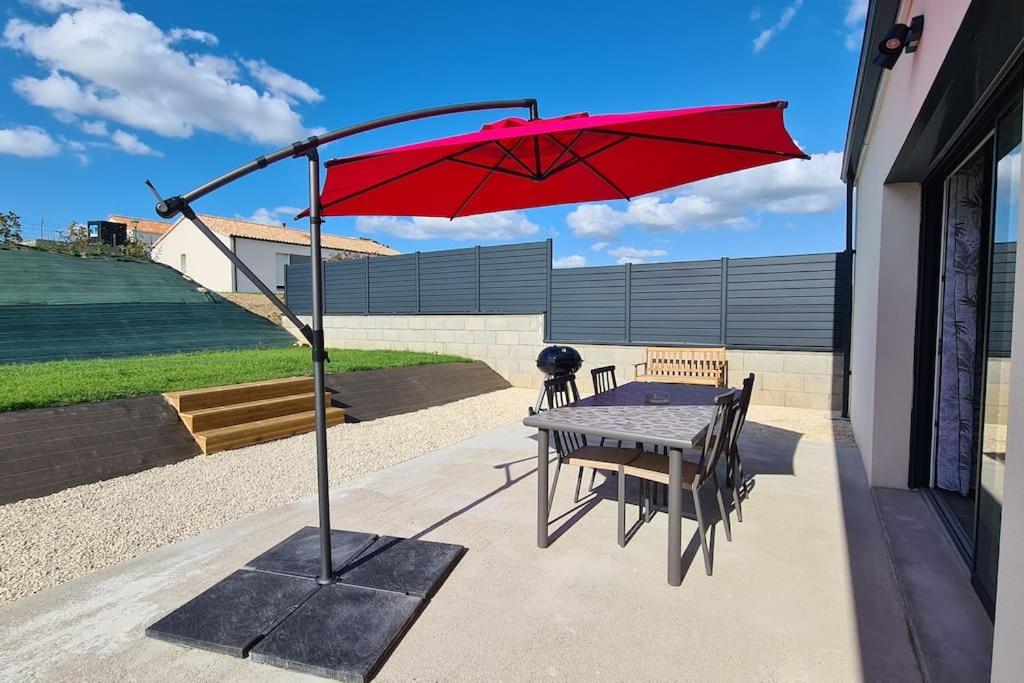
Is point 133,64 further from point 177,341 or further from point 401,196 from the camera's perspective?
point 401,196

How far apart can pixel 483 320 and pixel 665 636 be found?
858 cm

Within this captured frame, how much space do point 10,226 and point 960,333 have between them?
28915mm

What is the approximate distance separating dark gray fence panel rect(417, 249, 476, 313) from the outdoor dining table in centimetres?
712

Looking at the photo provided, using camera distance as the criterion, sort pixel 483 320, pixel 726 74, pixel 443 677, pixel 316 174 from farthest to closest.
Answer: pixel 483 320 → pixel 726 74 → pixel 316 174 → pixel 443 677

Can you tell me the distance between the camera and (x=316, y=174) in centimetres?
228

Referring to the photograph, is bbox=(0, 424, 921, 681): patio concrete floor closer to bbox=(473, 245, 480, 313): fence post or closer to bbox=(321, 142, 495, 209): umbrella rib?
bbox=(321, 142, 495, 209): umbrella rib

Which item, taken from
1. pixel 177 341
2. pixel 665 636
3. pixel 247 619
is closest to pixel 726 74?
pixel 665 636

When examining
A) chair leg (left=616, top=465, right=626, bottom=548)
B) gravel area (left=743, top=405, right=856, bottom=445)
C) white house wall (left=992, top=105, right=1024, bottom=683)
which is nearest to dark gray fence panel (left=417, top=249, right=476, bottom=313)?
gravel area (left=743, top=405, right=856, bottom=445)

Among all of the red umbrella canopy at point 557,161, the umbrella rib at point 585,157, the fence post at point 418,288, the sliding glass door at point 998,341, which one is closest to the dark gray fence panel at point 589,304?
the fence post at point 418,288

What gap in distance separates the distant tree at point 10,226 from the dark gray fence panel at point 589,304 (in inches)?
905

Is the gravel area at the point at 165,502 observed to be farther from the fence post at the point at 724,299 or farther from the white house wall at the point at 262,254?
the white house wall at the point at 262,254

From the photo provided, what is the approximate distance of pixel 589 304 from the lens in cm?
916

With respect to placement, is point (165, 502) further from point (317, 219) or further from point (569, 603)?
point (569, 603)

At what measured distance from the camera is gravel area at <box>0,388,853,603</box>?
2758 mm
